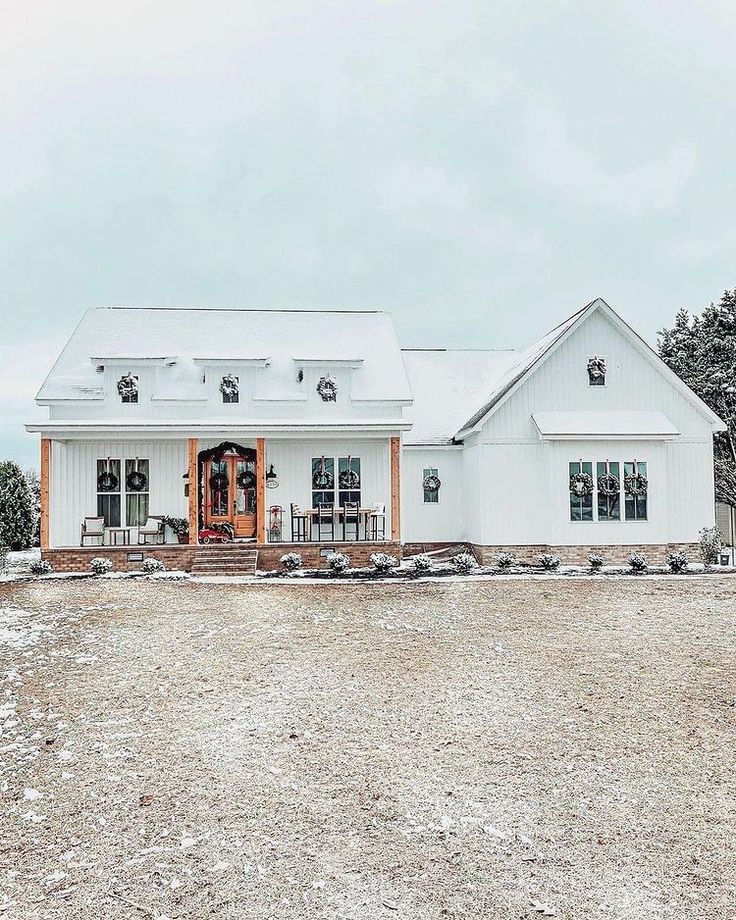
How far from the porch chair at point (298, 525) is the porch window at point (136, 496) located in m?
4.14

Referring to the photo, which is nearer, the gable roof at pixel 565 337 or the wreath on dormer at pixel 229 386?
the gable roof at pixel 565 337

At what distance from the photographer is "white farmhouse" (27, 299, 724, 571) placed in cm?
1894

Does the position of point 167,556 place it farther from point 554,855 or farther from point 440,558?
point 554,855

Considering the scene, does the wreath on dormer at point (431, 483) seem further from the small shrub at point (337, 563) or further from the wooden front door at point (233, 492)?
the wooden front door at point (233, 492)

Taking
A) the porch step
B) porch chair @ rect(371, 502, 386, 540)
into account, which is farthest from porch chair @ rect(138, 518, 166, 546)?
porch chair @ rect(371, 502, 386, 540)

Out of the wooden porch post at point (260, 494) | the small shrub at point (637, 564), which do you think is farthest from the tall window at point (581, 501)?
the wooden porch post at point (260, 494)

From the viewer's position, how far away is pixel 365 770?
613cm

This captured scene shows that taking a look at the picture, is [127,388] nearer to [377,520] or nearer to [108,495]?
[108,495]

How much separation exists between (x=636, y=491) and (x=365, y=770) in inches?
594

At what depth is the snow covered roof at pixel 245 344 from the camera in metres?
20.5

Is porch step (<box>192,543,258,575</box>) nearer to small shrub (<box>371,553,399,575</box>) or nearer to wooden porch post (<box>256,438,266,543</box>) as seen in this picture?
wooden porch post (<box>256,438,266,543</box>)

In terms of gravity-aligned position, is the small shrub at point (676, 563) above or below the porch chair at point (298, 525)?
below

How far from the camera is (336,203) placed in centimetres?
3328

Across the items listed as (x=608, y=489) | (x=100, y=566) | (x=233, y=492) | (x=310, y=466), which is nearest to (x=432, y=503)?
(x=310, y=466)
